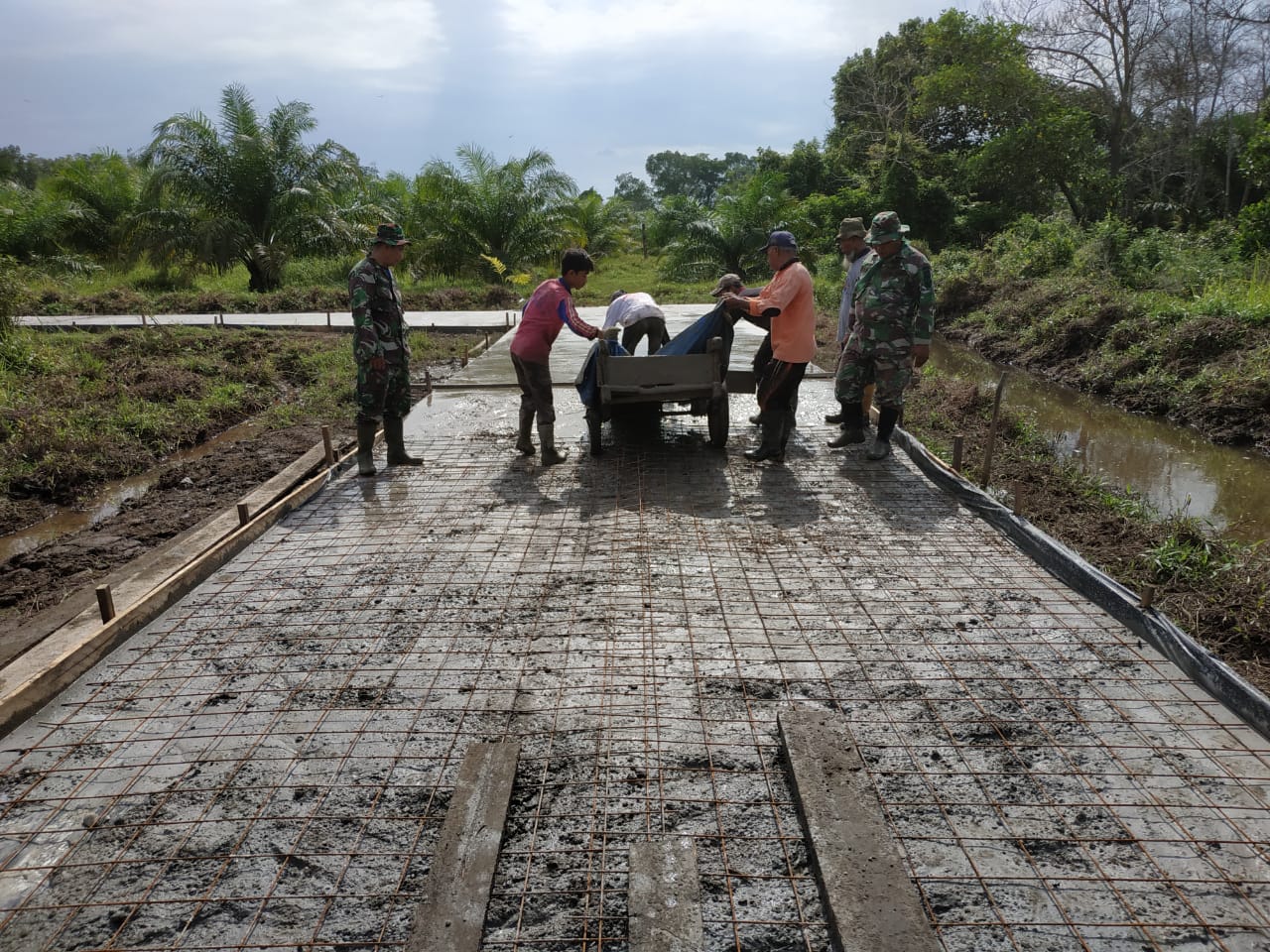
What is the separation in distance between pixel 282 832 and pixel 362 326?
134 inches

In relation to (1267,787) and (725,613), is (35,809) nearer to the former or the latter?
(725,613)

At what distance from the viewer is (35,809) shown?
2.16 meters

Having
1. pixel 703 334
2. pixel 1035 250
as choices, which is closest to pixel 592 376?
pixel 703 334

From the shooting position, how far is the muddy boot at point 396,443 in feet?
17.0

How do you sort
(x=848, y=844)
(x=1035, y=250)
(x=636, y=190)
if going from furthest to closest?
1. (x=636, y=190)
2. (x=1035, y=250)
3. (x=848, y=844)

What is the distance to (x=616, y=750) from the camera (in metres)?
2.37

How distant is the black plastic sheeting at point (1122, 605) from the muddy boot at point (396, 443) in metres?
3.35

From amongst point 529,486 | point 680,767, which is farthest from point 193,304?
point 680,767

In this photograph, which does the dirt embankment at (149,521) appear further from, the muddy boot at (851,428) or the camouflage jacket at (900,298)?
the camouflage jacket at (900,298)

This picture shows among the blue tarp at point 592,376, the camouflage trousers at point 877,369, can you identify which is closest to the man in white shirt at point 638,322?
the blue tarp at point 592,376

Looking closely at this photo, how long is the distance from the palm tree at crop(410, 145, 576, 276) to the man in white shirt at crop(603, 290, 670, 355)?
14.1 metres

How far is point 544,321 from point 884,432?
7.59 feet

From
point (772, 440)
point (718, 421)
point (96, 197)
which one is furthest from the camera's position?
point (96, 197)

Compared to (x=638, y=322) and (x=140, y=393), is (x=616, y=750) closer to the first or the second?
(x=638, y=322)
